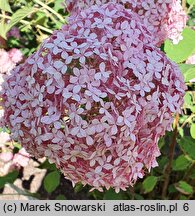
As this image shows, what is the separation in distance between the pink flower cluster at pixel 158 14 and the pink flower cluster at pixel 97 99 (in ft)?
0.43

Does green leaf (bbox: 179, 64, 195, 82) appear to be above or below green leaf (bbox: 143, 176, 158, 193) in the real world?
above

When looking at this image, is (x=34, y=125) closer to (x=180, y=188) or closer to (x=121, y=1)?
(x=121, y=1)

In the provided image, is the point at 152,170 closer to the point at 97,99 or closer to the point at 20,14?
the point at 20,14

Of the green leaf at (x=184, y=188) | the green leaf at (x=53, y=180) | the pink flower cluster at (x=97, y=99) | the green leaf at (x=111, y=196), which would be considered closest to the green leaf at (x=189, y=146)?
the green leaf at (x=184, y=188)

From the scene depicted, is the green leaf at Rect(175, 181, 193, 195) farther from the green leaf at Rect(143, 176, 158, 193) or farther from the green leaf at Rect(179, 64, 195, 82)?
the green leaf at Rect(179, 64, 195, 82)

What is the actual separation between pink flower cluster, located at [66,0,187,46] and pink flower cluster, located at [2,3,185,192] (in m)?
0.13

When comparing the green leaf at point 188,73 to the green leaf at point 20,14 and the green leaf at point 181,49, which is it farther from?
the green leaf at point 20,14

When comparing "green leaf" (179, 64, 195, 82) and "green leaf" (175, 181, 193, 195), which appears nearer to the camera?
"green leaf" (179, 64, 195, 82)

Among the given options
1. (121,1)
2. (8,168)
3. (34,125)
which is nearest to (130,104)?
(34,125)

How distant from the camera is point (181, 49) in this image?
1126 mm

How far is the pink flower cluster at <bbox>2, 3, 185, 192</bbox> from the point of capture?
843 millimetres

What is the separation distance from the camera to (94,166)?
88cm

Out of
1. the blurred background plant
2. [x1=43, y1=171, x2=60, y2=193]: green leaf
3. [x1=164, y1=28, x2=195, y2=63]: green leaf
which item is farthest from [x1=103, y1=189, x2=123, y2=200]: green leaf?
[x1=164, y1=28, x2=195, y2=63]: green leaf

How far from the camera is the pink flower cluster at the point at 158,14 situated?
42.4 inches
